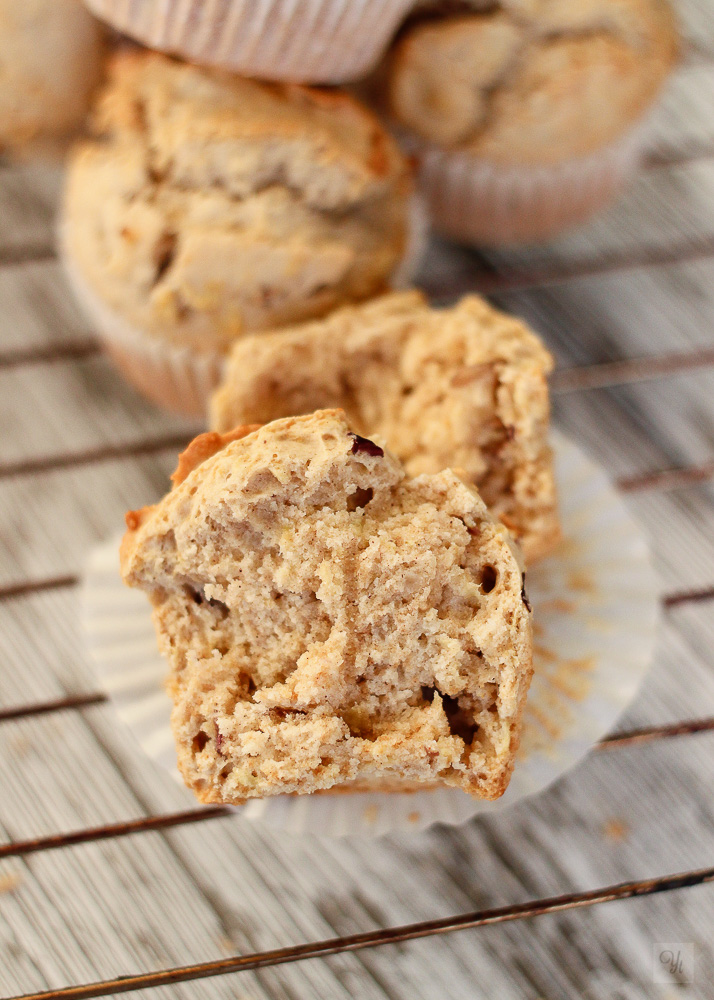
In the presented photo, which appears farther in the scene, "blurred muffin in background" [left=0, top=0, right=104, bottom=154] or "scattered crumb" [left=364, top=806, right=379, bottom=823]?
"blurred muffin in background" [left=0, top=0, right=104, bottom=154]

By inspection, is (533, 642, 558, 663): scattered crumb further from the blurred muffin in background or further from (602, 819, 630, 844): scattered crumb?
the blurred muffin in background

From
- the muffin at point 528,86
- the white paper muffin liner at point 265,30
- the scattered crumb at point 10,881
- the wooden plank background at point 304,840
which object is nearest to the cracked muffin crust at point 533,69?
the muffin at point 528,86

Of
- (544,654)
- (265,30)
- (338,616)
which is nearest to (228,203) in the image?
(265,30)

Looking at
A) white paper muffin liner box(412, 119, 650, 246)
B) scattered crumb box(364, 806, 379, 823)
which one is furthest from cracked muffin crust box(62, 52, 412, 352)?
scattered crumb box(364, 806, 379, 823)

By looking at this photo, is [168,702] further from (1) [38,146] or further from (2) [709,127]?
(2) [709,127]

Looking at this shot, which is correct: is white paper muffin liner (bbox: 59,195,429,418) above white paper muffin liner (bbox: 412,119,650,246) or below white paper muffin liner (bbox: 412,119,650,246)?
below
